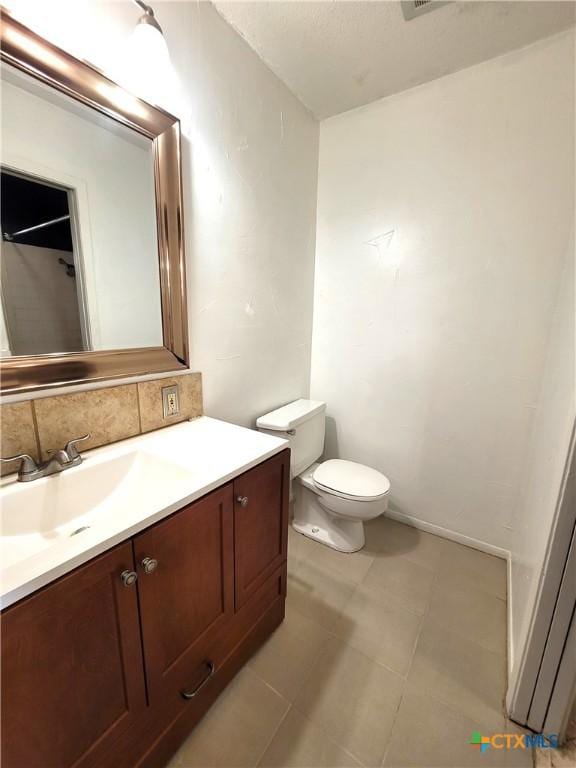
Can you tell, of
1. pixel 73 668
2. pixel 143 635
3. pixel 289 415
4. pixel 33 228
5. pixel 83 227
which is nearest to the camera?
pixel 73 668

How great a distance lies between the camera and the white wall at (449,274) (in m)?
1.35

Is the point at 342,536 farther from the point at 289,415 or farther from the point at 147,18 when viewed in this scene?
the point at 147,18

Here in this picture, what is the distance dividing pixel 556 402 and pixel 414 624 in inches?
41.9

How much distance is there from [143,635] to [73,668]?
152 millimetres

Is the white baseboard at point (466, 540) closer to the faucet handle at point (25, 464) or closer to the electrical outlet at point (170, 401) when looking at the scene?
the electrical outlet at point (170, 401)

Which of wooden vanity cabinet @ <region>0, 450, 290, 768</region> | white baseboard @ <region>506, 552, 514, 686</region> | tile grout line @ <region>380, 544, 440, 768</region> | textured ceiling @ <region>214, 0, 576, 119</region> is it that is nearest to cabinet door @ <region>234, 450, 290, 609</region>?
wooden vanity cabinet @ <region>0, 450, 290, 768</region>

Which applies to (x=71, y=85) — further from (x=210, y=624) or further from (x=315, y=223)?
(x=210, y=624)

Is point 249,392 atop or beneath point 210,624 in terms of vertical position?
atop

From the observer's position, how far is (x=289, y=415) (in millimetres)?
1676

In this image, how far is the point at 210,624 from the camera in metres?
0.92

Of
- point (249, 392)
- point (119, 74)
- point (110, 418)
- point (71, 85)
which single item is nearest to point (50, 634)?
point (110, 418)

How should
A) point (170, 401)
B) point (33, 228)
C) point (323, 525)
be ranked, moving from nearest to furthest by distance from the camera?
point (33, 228) < point (170, 401) < point (323, 525)

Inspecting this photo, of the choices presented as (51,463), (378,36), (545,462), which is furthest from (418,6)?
(51,463)

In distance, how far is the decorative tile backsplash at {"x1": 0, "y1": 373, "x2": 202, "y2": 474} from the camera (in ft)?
2.70
